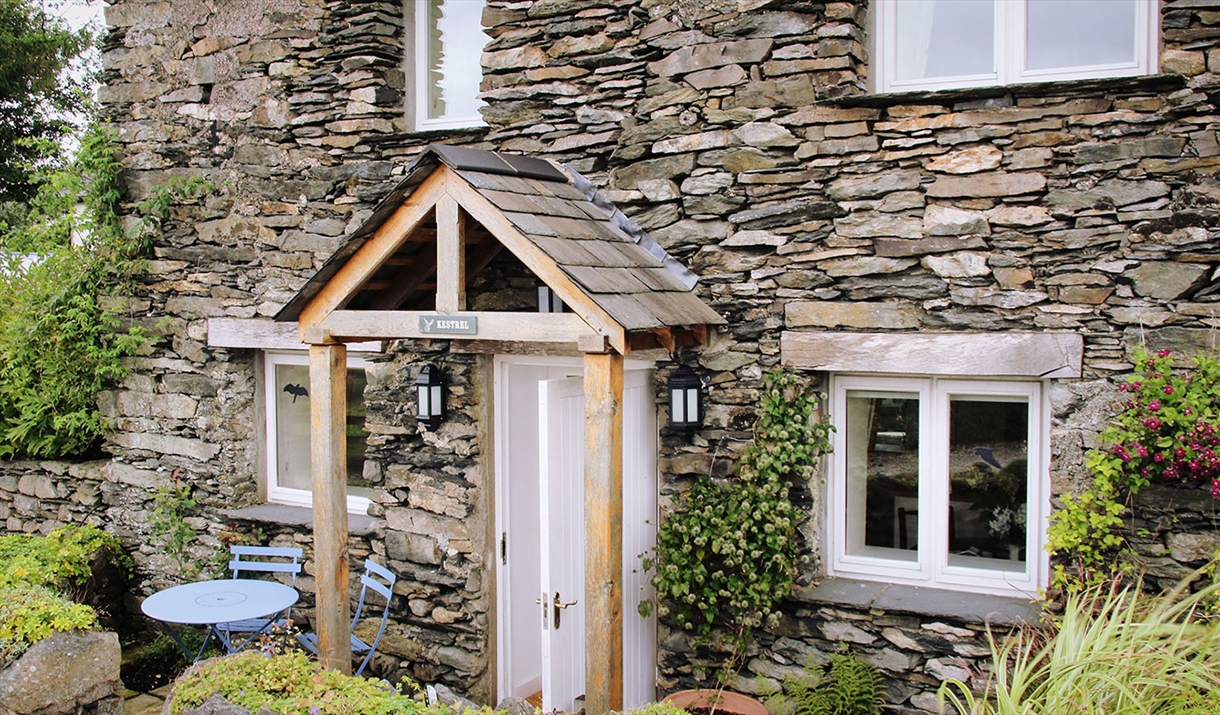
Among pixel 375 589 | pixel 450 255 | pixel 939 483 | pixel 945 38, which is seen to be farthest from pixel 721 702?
pixel 945 38

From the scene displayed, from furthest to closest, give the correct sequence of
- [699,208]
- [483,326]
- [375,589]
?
[375,589]
[699,208]
[483,326]

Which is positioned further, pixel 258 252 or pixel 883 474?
pixel 258 252

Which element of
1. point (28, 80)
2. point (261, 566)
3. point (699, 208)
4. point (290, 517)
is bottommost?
point (261, 566)

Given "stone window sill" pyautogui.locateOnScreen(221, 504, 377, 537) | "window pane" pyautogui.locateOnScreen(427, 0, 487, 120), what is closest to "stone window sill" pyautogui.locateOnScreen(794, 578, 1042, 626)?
"stone window sill" pyautogui.locateOnScreen(221, 504, 377, 537)

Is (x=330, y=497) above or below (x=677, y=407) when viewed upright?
below

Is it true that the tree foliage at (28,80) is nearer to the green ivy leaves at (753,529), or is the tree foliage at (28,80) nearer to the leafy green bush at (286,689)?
the leafy green bush at (286,689)

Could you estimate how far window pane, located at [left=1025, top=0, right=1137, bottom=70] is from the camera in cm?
478

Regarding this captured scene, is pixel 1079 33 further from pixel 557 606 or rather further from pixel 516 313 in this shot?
pixel 557 606

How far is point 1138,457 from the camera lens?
438 centimetres

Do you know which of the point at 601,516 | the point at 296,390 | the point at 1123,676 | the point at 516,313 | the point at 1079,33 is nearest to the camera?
the point at 1123,676

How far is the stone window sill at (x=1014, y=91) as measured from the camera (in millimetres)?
4473

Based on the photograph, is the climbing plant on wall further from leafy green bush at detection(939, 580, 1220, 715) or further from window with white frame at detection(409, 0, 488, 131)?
window with white frame at detection(409, 0, 488, 131)

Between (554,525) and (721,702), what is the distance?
1186mm

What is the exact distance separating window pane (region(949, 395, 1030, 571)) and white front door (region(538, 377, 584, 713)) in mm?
1948
